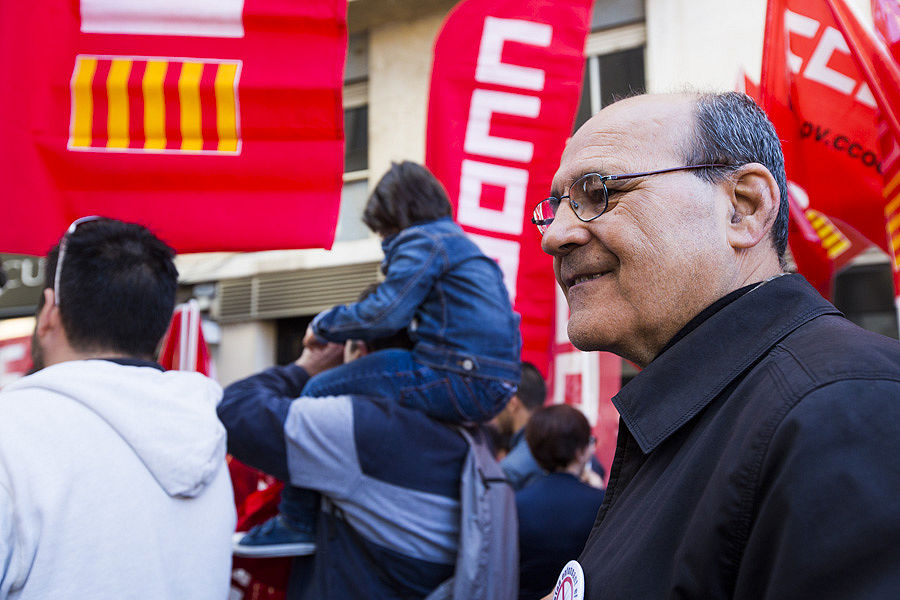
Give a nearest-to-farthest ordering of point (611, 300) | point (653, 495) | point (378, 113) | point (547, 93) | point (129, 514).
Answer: point (653, 495) < point (611, 300) < point (129, 514) < point (547, 93) < point (378, 113)

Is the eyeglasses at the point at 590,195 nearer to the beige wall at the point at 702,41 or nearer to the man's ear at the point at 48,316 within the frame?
the man's ear at the point at 48,316

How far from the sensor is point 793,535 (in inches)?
28.1

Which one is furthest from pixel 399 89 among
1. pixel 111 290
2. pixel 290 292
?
pixel 111 290

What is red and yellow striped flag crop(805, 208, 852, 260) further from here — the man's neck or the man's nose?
the man's neck

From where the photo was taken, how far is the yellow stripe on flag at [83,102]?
2365mm

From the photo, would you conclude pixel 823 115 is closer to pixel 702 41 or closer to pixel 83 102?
pixel 83 102

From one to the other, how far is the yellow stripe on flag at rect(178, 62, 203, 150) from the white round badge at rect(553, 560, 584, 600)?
6.27ft

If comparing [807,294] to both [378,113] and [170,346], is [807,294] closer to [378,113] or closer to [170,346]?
[170,346]

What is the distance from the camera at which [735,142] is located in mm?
1211

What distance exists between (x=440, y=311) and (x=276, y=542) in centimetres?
85

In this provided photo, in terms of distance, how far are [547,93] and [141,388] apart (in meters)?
2.44

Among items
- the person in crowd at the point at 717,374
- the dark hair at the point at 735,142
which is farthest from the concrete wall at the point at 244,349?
the dark hair at the point at 735,142

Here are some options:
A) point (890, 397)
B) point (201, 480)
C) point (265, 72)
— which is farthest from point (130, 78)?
point (890, 397)

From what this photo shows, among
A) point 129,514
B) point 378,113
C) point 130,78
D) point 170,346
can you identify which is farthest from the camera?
point 378,113
